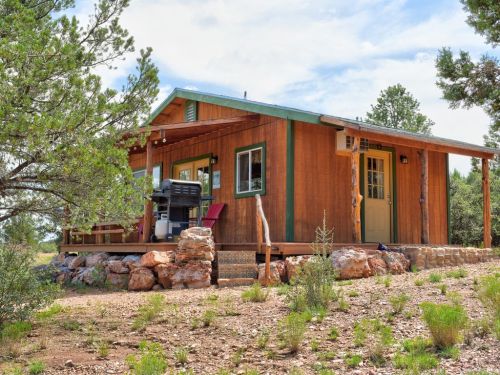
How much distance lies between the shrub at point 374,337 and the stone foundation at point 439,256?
15.4 feet

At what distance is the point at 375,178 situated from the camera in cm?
1212

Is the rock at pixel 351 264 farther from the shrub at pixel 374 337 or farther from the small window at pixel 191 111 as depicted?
the small window at pixel 191 111

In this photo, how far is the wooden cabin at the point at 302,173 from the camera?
10.5 meters

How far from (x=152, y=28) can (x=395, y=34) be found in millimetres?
5309

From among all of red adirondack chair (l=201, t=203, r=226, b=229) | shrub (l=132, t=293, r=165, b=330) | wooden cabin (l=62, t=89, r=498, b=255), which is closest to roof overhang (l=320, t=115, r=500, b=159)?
wooden cabin (l=62, t=89, r=498, b=255)

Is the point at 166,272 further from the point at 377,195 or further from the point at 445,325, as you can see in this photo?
the point at 445,325

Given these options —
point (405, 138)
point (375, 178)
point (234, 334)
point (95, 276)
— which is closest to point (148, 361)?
point (234, 334)

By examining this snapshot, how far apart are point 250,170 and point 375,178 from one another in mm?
2861

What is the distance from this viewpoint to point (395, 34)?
34.8 feet

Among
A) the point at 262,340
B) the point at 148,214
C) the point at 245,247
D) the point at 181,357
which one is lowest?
the point at 181,357

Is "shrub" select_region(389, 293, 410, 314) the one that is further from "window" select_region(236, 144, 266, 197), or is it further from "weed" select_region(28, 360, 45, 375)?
"window" select_region(236, 144, 266, 197)

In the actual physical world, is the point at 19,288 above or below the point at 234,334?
above

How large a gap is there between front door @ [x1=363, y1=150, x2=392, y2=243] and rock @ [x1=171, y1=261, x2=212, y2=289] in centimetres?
428

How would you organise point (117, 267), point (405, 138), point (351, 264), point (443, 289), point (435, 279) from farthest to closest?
point (405, 138), point (117, 267), point (351, 264), point (435, 279), point (443, 289)
